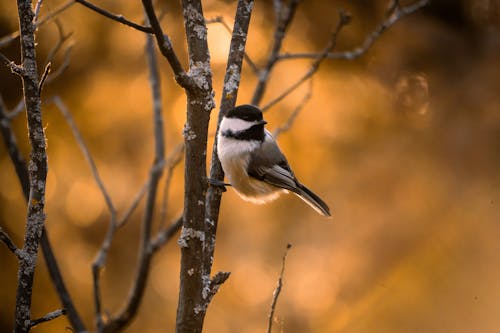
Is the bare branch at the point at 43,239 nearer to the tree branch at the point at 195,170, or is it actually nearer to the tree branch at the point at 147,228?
the tree branch at the point at 147,228

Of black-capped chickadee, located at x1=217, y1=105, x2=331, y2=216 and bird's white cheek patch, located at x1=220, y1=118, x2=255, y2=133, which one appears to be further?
black-capped chickadee, located at x1=217, y1=105, x2=331, y2=216

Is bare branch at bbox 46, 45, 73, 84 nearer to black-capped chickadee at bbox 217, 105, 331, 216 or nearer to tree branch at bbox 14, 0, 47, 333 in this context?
black-capped chickadee at bbox 217, 105, 331, 216

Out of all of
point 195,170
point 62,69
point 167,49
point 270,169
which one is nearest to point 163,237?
point 270,169

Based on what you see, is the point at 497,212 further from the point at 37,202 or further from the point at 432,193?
the point at 37,202

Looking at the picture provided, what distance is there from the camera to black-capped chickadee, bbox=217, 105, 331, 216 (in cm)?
229

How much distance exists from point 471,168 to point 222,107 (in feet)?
8.42

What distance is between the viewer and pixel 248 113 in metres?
2.24

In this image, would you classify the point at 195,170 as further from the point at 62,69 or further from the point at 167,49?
the point at 62,69

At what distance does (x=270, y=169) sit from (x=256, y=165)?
0.22 feet

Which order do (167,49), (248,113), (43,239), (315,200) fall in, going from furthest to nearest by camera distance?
1. (315,200)
2. (248,113)
3. (43,239)
4. (167,49)

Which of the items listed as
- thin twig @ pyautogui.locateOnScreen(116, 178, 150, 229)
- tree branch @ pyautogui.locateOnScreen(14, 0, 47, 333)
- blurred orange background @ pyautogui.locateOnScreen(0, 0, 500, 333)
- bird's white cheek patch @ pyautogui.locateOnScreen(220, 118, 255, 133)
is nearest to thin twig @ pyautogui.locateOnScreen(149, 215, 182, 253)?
thin twig @ pyautogui.locateOnScreen(116, 178, 150, 229)

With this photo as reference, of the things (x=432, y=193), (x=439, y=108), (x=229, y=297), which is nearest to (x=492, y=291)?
(x=432, y=193)

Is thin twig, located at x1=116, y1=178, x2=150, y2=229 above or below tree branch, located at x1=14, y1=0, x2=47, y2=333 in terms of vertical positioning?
above

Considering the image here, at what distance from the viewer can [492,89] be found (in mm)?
3922
